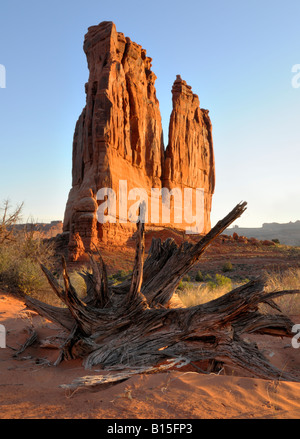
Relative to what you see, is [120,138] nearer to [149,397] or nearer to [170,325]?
[170,325]

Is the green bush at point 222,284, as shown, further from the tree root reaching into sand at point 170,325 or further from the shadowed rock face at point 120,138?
the shadowed rock face at point 120,138

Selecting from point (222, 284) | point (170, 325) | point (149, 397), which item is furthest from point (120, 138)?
point (149, 397)

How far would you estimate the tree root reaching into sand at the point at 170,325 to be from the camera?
12.2ft

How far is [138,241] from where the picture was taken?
4.18 m

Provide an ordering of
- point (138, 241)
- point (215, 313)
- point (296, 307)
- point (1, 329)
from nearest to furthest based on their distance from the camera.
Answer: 1. point (215, 313)
2. point (138, 241)
3. point (1, 329)
4. point (296, 307)

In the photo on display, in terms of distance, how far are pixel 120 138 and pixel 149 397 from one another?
3197cm

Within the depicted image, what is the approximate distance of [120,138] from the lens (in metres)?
33.2

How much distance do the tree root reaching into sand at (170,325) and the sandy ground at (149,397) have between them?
0.37m

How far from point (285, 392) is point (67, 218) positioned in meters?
33.8

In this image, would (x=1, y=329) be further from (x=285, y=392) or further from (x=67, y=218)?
(x=67, y=218)

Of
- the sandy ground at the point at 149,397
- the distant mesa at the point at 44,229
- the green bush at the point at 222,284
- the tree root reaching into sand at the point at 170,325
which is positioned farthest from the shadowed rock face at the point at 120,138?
the sandy ground at the point at 149,397

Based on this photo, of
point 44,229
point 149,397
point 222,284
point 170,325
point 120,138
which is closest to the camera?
point 149,397

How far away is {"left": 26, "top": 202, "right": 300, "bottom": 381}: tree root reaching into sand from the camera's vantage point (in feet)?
12.2
